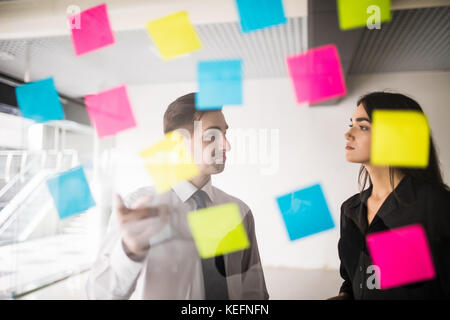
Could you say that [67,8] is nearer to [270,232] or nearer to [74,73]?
[74,73]

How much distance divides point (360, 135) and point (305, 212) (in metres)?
0.38

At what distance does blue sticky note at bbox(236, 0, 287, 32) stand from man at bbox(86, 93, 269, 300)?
1.55 feet

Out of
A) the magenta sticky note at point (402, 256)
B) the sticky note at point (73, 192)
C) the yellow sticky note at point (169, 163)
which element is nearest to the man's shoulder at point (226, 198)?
the yellow sticky note at point (169, 163)

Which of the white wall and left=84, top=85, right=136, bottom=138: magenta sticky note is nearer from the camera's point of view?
the white wall

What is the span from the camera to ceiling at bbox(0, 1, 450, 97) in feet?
4.30

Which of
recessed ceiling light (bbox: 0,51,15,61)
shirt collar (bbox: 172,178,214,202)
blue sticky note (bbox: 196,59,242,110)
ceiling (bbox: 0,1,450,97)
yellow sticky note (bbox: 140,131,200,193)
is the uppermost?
recessed ceiling light (bbox: 0,51,15,61)

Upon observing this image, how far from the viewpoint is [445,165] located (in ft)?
3.58

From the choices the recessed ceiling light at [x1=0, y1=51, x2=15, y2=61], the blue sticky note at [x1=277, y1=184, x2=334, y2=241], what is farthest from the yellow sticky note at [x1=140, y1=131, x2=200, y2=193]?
the recessed ceiling light at [x1=0, y1=51, x2=15, y2=61]

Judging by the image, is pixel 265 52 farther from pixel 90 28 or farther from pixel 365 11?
pixel 90 28

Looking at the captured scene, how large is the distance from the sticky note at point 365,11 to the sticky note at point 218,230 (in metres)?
1.00

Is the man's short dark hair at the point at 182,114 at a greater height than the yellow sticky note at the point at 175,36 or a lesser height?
lesser

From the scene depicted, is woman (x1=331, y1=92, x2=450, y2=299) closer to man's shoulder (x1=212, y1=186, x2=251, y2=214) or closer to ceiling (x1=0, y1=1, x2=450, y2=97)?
ceiling (x1=0, y1=1, x2=450, y2=97)

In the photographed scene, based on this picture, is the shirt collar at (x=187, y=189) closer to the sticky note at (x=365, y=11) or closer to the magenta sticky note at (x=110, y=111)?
the magenta sticky note at (x=110, y=111)

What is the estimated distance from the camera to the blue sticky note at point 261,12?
128 cm
